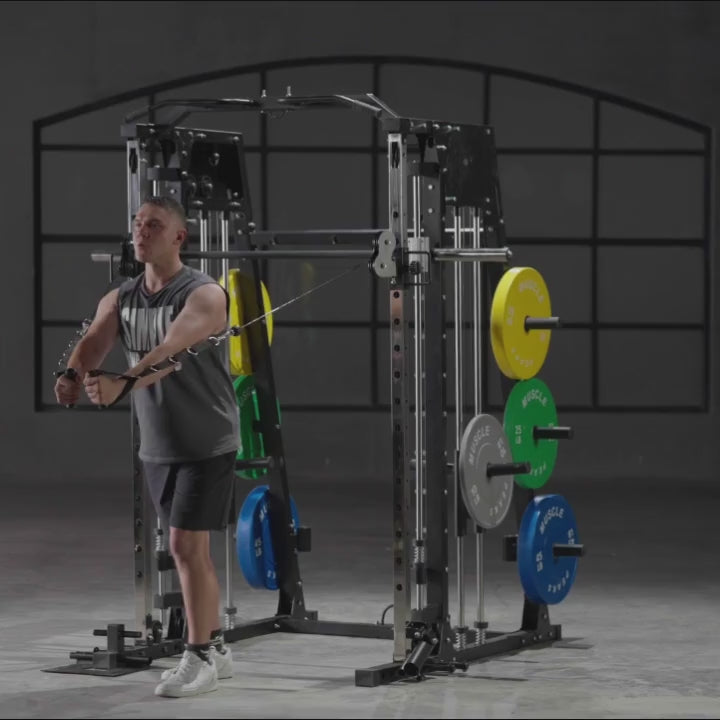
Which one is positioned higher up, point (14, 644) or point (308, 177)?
point (308, 177)

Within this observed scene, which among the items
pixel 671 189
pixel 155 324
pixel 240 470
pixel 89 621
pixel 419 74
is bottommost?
pixel 89 621

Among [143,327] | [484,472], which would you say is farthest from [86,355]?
[484,472]

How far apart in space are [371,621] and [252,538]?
2.14ft

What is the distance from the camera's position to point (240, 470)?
6.73 meters

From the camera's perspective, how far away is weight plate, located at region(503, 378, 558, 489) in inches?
247

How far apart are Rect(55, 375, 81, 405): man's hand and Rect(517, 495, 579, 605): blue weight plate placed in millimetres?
1689

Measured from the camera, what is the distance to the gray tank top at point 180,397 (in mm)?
5629

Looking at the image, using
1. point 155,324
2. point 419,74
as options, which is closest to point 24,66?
point 419,74

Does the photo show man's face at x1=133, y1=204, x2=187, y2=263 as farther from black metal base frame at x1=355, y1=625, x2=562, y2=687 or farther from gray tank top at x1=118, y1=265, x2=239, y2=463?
black metal base frame at x1=355, y1=625, x2=562, y2=687

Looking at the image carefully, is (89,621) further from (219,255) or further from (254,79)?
(254,79)

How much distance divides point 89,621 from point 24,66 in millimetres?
7155

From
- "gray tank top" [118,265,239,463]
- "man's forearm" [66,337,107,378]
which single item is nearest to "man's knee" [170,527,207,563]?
"gray tank top" [118,265,239,463]

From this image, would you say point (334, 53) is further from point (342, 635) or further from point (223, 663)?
point (223, 663)

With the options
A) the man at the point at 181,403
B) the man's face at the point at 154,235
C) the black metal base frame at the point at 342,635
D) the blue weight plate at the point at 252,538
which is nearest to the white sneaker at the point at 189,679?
the man at the point at 181,403
